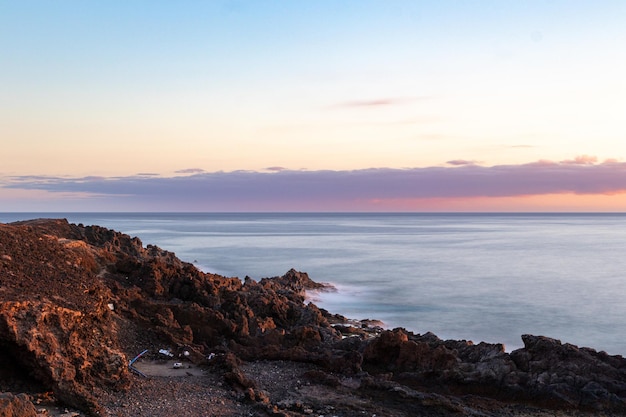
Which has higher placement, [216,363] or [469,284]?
[216,363]

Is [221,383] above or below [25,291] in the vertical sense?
below

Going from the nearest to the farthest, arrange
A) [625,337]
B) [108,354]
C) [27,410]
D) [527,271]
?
1. [27,410]
2. [108,354]
3. [625,337]
4. [527,271]

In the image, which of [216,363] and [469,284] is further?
[469,284]

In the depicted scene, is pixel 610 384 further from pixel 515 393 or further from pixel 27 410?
pixel 27 410

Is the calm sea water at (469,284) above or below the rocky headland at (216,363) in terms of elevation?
below

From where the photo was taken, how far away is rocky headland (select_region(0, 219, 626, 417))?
47.1 feet

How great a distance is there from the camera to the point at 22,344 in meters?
14.1

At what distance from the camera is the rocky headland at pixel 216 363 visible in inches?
566

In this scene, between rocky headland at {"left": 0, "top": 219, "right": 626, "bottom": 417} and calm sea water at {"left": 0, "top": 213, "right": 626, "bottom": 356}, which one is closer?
rocky headland at {"left": 0, "top": 219, "right": 626, "bottom": 417}

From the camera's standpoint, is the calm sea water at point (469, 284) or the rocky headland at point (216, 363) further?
the calm sea water at point (469, 284)

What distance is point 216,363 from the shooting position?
18500 mm

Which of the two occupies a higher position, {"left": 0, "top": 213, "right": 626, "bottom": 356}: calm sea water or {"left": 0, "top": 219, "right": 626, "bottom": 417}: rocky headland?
{"left": 0, "top": 219, "right": 626, "bottom": 417}: rocky headland

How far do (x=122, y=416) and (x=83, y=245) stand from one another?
559 inches

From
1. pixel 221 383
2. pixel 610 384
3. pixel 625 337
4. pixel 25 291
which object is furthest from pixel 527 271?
pixel 25 291
